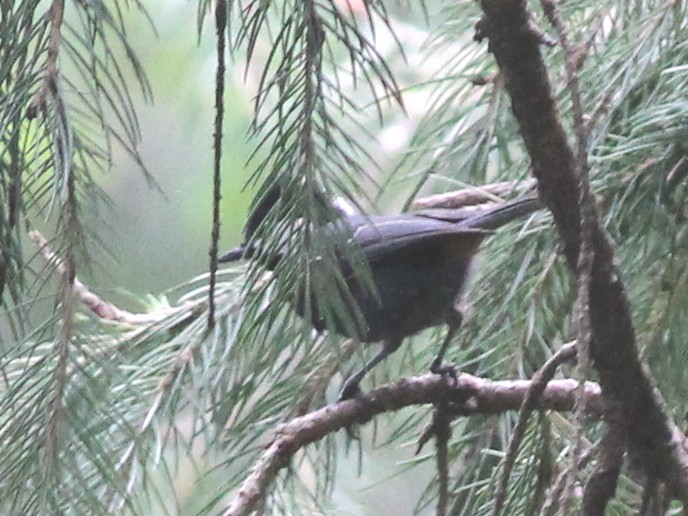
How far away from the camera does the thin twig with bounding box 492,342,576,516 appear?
0.52 metres

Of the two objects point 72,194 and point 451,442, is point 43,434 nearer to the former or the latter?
point 72,194

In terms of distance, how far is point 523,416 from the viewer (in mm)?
549

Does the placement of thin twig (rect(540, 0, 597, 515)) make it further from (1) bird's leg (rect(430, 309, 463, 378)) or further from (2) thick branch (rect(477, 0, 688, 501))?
(1) bird's leg (rect(430, 309, 463, 378))

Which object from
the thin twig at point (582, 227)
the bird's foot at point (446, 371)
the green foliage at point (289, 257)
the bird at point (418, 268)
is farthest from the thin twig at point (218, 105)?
the bird at point (418, 268)

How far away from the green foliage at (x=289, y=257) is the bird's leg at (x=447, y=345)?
0.05 feet

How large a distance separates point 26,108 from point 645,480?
41 cm

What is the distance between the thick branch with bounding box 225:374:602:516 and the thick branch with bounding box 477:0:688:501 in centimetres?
3

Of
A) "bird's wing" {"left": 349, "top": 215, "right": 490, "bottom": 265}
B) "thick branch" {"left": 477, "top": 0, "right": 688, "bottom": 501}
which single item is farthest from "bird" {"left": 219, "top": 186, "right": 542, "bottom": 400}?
"thick branch" {"left": 477, "top": 0, "right": 688, "bottom": 501}

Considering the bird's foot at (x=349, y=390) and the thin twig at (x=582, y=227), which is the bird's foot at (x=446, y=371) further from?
the thin twig at (x=582, y=227)

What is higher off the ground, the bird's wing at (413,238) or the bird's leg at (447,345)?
the bird's wing at (413,238)

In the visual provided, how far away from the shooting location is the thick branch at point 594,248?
0.48 metres

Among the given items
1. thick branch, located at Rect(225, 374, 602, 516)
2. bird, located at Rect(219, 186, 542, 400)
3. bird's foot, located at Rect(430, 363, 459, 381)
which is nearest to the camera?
thick branch, located at Rect(225, 374, 602, 516)

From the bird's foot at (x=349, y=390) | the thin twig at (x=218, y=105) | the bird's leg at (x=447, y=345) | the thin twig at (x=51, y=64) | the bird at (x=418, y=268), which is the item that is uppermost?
the thin twig at (x=51, y=64)

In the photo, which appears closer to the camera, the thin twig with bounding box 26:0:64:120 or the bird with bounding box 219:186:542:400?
the thin twig with bounding box 26:0:64:120
